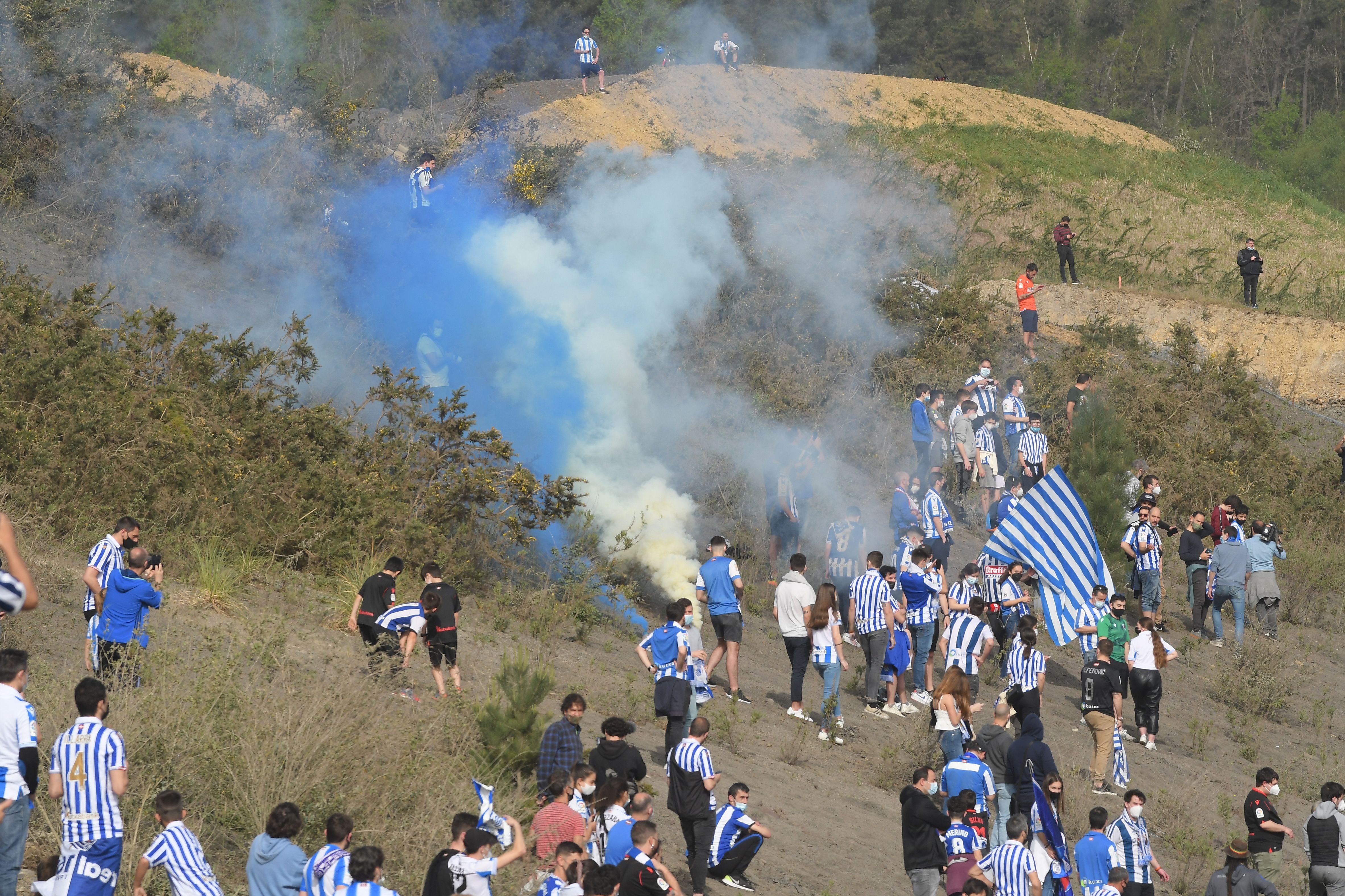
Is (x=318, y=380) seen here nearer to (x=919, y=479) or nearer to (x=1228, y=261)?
(x=919, y=479)

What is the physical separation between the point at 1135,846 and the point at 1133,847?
0.02 m

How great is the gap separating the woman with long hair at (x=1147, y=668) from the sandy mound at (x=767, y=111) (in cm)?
1647

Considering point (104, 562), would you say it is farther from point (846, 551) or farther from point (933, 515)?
point (933, 515)

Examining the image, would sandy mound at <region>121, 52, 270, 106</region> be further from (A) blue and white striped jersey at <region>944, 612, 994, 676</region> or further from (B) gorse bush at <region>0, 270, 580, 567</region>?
(A) blue and white striped jersey at <region>944, 612, 994, 676</region>

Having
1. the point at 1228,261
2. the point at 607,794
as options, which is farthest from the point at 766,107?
the point at 607,794

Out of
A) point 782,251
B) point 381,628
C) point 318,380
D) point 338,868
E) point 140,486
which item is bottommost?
point 338,868

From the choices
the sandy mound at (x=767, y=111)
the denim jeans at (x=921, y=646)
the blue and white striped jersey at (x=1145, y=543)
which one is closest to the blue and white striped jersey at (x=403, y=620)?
the denim jeans at (x=921, y=646)

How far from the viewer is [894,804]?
10383 millimetres

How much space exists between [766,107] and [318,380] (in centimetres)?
1928

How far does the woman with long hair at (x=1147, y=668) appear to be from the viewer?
12109 millimetres

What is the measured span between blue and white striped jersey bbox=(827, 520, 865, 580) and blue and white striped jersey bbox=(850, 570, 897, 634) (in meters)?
1.16

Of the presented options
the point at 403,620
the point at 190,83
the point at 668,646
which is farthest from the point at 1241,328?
the point at 403,620

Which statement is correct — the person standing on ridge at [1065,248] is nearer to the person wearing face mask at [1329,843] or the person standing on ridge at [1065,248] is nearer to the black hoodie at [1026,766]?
the person wearing face mask at [1329,843]

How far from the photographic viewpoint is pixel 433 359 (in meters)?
16.7
